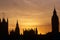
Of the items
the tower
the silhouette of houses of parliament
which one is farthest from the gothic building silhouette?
the tower

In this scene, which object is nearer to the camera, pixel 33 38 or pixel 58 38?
pixel 58 38

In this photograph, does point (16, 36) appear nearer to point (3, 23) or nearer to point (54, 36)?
point (3, 23)

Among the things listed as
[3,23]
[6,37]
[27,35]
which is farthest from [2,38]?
[27,35]

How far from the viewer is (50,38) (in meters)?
179

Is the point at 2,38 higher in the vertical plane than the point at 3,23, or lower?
lower

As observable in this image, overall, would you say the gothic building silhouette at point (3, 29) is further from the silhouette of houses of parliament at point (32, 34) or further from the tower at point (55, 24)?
the tower at point (55, 24)

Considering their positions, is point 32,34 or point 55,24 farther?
point 32,34

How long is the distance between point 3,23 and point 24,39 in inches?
1050

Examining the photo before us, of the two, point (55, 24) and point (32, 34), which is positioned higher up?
point (55, 24)

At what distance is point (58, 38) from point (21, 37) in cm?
4029

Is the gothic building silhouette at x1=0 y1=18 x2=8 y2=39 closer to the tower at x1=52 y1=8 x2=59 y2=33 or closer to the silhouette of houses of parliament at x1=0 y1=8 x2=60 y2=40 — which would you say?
Answer: the silhouette of houses of parliament at x1=0 y1=8 x2=60 y2=40

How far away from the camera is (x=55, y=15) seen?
188500 mm

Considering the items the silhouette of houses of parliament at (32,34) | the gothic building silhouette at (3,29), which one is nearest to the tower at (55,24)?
the silhouette of houses of parliament at (32,34)

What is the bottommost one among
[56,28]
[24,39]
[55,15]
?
[24,39]
